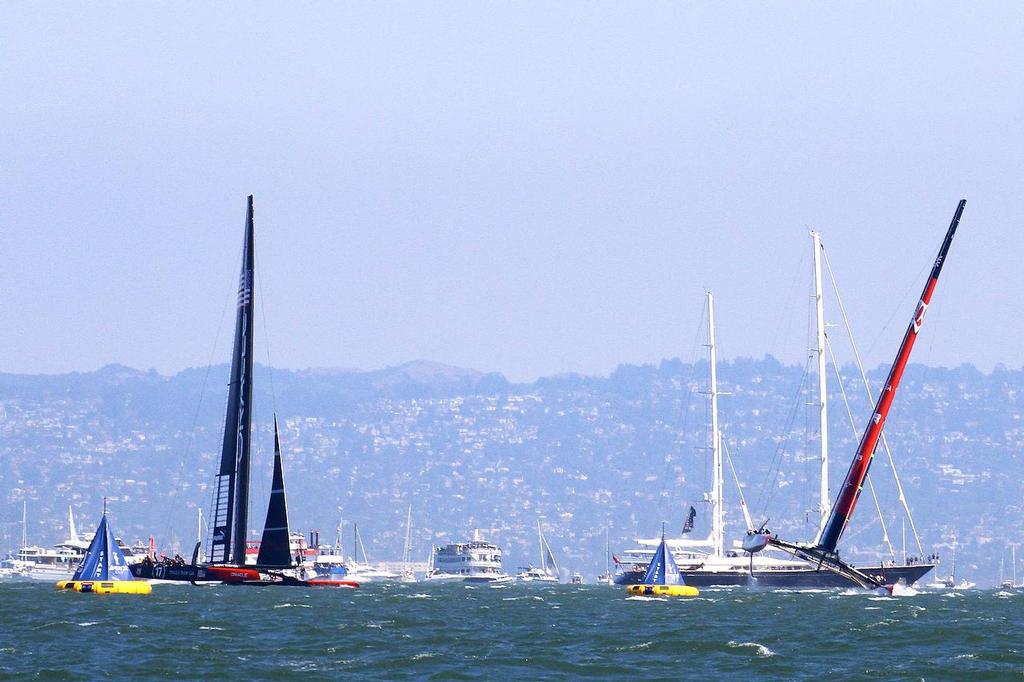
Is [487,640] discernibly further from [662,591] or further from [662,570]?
[662,570]

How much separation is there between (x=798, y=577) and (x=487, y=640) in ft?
254

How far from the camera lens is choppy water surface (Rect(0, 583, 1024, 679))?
167 feet

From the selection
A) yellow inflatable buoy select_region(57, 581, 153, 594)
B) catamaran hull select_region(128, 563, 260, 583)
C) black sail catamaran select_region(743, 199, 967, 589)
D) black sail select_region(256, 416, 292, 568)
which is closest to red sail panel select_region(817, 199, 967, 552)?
black sail catamaran select_region(743, 199, 967, 589)

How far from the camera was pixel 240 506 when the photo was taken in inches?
4500

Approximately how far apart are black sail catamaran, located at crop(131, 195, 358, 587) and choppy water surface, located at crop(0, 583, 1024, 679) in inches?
671

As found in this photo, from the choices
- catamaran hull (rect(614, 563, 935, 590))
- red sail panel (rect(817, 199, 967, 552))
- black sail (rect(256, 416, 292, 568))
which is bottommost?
catamaran hull (rect(614, 563, 935, 590))

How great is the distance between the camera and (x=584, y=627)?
72.4 meters

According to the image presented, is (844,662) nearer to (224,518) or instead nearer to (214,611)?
(214,611)

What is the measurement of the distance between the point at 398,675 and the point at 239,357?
68.6 meters

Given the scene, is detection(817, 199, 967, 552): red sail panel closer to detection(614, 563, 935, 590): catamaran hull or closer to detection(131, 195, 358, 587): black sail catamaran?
detection(614, 563, 935, 590): catamaran hull

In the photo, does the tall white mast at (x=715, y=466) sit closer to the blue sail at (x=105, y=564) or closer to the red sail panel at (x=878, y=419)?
the red sail panel at (x=878, y=419)

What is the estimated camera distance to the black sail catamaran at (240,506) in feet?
366

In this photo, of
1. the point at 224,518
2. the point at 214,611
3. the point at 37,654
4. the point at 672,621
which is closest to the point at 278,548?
the point at 224,518

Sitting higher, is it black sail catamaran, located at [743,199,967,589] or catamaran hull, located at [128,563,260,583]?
black sail catamaran, located at [743,199,967,589]
